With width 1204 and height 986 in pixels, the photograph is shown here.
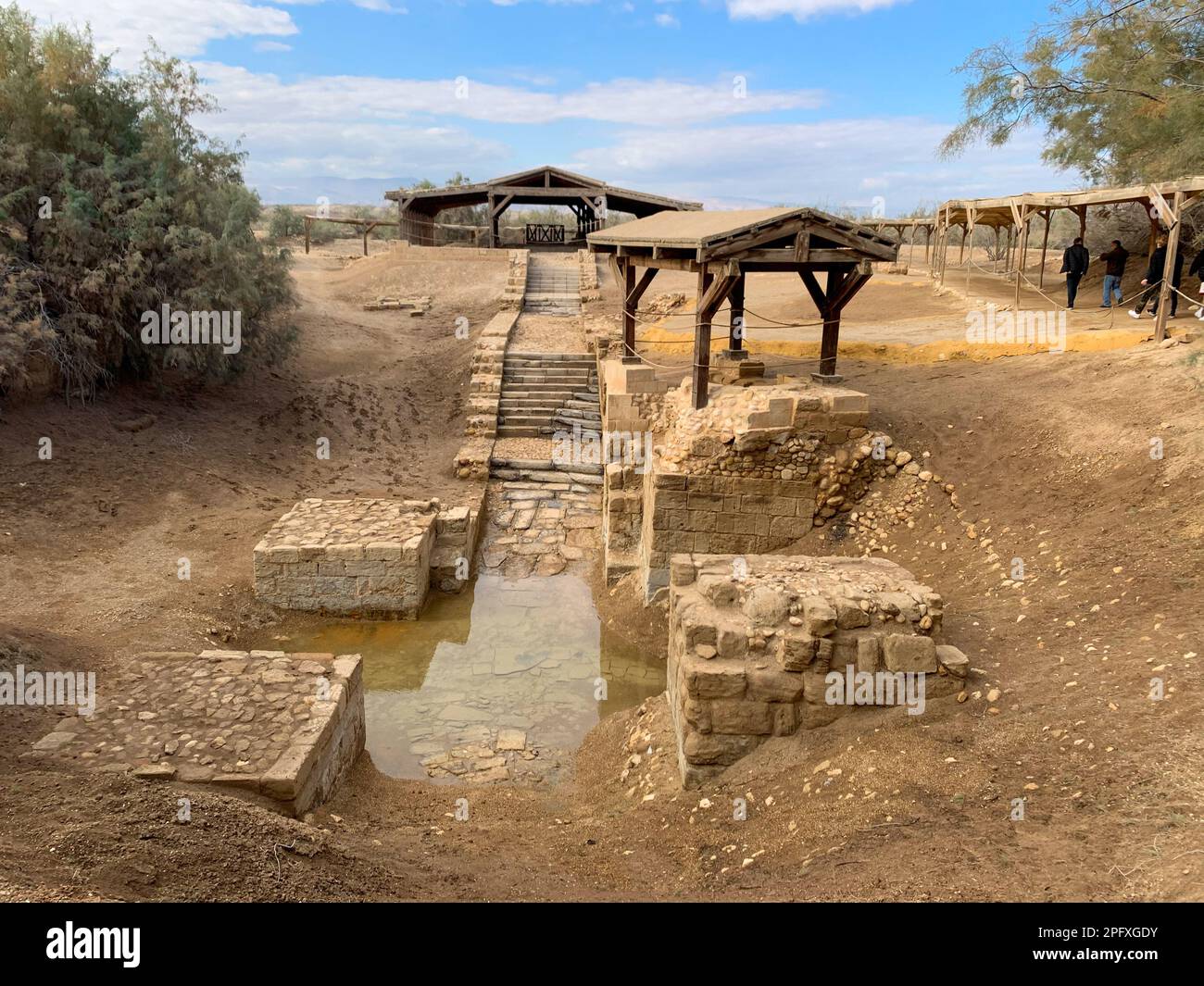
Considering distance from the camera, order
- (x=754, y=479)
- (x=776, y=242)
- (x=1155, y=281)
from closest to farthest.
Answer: (x=754, y=479), (x=776, y=242), (x=1155, y=281)

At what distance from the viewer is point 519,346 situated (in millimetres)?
16812

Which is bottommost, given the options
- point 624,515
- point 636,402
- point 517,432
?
point 624,515

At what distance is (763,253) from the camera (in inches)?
357

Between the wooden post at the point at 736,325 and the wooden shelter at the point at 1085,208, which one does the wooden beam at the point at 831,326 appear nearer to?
the wooden post at the point at 736,325

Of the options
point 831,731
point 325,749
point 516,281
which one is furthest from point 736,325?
point 516,281

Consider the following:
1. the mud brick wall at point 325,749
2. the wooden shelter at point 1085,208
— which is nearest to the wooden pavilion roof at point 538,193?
the wooden shelter at point 1085,208

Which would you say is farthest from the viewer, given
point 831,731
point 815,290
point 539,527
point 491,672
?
point 539,527

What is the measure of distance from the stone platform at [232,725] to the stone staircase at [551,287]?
15038 mm

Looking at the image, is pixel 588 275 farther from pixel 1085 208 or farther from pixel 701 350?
pixel 701 350

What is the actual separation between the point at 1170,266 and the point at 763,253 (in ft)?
18.5

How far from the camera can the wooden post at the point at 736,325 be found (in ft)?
38.5

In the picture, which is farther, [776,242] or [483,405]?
[483,405]
